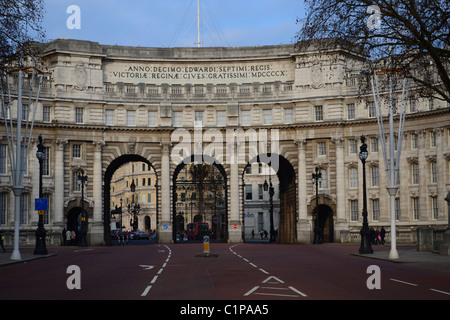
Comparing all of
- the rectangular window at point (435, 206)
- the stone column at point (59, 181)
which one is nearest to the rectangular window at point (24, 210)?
the stone column at point (59, 181)

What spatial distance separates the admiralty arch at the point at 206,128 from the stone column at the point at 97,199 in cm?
11

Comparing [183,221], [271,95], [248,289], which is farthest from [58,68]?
A: [183,221]

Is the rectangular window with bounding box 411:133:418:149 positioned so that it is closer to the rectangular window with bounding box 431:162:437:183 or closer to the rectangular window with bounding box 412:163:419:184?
the rectangular window with bounding box 412:163:419:184

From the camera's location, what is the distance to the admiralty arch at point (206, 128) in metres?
73.5

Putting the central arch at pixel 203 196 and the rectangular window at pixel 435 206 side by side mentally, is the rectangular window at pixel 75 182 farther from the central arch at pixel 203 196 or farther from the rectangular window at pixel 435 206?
the rectangular window at pixel 435 206

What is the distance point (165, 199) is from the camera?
76.7m

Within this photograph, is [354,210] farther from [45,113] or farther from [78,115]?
[45,113]

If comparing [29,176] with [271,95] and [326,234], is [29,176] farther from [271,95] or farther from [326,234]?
[326,234]

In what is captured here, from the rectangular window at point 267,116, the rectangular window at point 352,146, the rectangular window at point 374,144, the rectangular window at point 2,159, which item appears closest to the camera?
the rectangular window at point 2,159

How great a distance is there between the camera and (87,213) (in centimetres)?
7469

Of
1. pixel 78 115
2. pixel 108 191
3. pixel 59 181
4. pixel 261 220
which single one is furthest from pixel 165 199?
pixel 261 220

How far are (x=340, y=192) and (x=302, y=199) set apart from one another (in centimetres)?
407

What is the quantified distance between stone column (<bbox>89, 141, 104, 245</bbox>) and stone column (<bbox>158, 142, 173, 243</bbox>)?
6376mm
